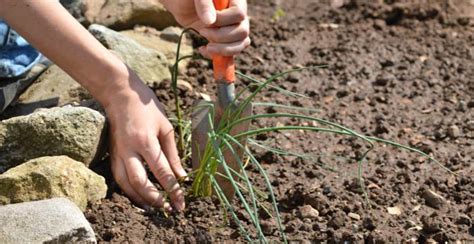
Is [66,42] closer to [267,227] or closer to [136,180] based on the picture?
[136,180]

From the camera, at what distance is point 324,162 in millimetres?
2756

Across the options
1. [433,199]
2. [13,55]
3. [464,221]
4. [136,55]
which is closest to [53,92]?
[13,55]

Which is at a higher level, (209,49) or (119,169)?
(209,49)

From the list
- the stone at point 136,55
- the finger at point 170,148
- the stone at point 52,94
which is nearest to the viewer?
the finger at point 170,148

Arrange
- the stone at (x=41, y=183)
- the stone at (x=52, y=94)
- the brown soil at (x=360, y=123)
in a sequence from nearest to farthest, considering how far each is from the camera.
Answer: the stone at (x=41, y=183) → the brown soil at (x=360, y=123) → the stone at (x=52, y=94)

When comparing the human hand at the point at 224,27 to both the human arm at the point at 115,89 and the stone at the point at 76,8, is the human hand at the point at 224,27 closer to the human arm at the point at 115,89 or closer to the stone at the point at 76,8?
the human arm at the point at 115,89

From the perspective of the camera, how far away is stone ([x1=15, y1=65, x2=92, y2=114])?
286 centimetres

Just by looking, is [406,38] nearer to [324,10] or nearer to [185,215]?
[324,10]

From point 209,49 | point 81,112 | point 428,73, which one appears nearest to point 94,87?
point 81,112

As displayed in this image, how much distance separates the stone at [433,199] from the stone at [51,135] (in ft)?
2.88

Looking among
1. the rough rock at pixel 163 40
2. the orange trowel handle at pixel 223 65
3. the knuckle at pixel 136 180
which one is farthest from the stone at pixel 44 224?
the rough rock at pixel 163 40

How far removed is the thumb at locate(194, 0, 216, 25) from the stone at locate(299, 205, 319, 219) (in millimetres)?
527

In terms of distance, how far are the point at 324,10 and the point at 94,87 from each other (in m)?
1.76

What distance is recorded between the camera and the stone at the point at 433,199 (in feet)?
Result: 8.21
